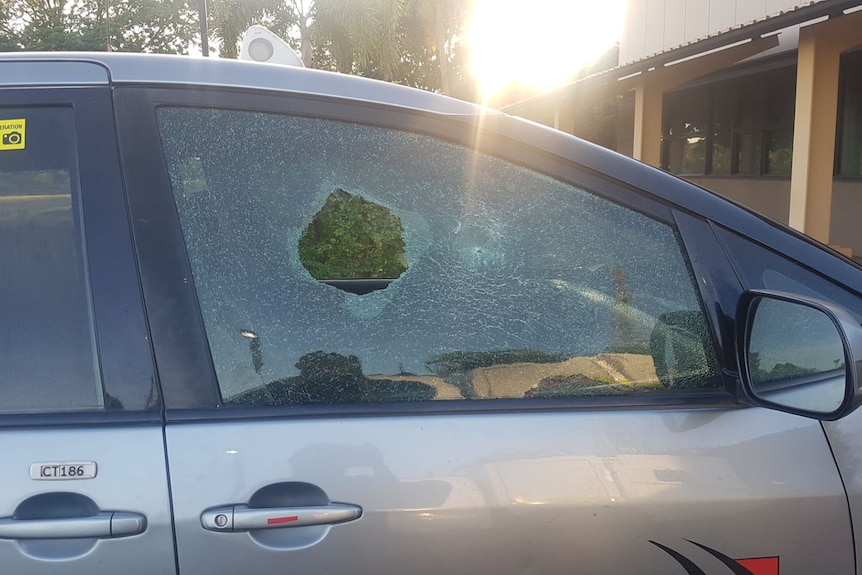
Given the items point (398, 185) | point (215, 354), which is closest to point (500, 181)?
point (398, 185)

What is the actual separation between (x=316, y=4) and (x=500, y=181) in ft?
51.5

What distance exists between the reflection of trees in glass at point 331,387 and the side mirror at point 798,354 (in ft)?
2.10

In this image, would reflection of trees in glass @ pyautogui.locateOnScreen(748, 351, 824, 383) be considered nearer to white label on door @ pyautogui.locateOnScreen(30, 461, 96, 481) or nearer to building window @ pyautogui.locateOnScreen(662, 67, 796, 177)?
white label on door @ pyautogui.locateOnScreen(30, 461, 96, 481)

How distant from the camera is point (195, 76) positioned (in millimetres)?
1476

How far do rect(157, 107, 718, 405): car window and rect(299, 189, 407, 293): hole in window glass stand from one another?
22 mm

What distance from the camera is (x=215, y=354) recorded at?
1.42 metres

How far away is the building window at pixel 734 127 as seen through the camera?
12.0 metres

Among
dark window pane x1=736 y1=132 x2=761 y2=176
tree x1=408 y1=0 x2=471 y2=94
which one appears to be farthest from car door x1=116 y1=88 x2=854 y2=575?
tree x1=408 y1=0 x2=471 y2=94

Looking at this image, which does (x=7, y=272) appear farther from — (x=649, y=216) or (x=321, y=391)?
(x=649, y=216)

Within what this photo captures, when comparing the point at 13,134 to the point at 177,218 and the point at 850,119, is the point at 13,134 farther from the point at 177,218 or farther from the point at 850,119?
the point at 850,119

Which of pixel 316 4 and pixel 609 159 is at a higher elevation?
pixel 316 4

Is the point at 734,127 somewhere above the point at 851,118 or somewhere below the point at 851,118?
above

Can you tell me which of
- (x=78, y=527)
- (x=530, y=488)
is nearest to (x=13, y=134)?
(x=78, y=527)

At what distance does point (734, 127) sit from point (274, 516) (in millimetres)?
13963
